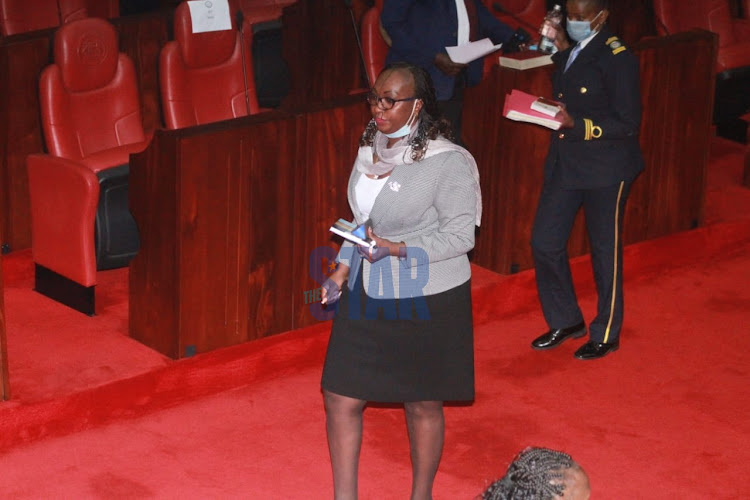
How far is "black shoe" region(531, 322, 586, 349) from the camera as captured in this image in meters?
4.46

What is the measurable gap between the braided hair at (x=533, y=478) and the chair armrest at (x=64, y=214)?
2607 mm

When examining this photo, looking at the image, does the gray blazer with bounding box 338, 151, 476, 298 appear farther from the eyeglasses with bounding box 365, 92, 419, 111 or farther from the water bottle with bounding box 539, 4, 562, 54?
the water bottle with bounding box 539, 4, 562, 54

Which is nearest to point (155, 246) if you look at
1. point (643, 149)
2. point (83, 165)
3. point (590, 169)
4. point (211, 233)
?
point (211, 233)

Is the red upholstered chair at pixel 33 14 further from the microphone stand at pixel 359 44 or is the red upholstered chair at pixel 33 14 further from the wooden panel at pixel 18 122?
the microphone stand at pixel 359 44

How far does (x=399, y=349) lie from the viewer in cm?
302

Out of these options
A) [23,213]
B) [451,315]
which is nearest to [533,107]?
[451,315]

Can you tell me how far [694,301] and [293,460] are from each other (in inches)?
79.2

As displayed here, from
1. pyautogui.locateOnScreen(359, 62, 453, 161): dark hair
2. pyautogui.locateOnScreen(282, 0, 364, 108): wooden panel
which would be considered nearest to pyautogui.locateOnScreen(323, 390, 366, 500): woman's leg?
pyautogui.locateOnScreen(359, 62, 453, 161): dark hair

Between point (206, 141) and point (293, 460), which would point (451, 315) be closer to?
point (293, 460)

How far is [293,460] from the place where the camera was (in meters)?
3.63

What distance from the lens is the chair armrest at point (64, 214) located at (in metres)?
4.18

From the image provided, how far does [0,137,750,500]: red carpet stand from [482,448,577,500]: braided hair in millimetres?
1642

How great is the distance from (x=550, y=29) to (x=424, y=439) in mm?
1689

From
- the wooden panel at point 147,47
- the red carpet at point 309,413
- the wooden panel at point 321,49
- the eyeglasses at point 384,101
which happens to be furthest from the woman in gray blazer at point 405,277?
the wooden panel at point 321,49
